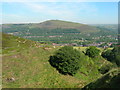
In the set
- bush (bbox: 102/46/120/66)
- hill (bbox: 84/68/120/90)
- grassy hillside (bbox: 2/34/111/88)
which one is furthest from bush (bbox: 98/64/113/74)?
hill (bbox: 84/68/120/90)

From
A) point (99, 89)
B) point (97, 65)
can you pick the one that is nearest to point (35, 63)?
point (97, 65)

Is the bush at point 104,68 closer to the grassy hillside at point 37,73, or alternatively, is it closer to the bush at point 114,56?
the grassy hillside at point 37,73

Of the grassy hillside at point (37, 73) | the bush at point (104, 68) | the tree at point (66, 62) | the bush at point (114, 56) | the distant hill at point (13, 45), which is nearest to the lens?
the grassy hillside at point (37, 73)

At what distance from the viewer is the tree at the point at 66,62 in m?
37.3

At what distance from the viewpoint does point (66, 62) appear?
122ft

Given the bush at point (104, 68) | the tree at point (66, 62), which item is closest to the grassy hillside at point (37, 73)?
the bush at point (104, 68)

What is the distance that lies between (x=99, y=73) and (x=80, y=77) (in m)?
7.84

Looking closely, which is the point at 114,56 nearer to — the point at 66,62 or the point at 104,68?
the point at 104,68

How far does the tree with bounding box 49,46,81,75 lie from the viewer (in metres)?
37.3

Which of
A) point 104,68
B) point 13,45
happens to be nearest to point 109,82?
point 104,68

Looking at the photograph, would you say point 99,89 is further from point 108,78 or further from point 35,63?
point 35,63

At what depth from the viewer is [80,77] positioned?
127 feet

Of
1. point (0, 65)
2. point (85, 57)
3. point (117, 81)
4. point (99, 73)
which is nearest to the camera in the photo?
point (117, 81)

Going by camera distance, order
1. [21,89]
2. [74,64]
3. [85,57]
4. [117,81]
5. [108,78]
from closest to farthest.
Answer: [117,81] < [108,78] < [21,89] < [74,64] < [85,57]
